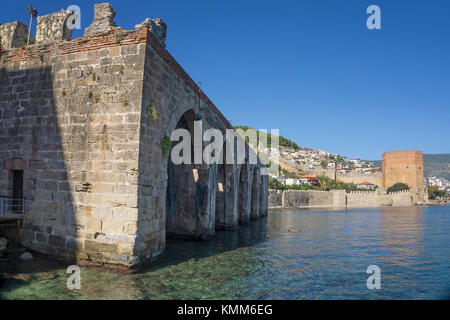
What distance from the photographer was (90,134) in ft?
25.5

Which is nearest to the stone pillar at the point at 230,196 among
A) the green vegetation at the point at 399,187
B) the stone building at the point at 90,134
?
the stone building at the point at 90,134

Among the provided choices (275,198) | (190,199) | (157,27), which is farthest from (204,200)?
(275,198)

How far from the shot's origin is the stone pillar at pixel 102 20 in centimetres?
823

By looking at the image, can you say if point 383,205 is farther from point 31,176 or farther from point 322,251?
point 31,176

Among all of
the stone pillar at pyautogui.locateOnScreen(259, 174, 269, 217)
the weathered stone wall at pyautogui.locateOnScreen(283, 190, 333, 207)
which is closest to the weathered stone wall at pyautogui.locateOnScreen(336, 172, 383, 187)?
the weathered stone wall at pyautogui.locateOnScreen(283, 190, 333, 207)

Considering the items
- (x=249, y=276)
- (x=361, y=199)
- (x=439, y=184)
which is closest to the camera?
(x=249, y=276)

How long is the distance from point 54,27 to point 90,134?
3.34 m

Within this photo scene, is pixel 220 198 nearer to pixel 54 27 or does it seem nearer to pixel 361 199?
pixel 54 27

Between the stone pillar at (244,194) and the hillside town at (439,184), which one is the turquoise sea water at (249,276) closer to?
the stone pillar at (244,194)

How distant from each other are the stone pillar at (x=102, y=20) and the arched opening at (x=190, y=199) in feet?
17.2

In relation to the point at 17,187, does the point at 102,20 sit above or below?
above

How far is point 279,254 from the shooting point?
11.2 metres

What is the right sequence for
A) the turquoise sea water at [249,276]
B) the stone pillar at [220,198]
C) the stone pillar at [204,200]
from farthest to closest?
the stone pillar at [220,198]
the stone pillar at [204,200]
the turquoise sea water at [249,276]
